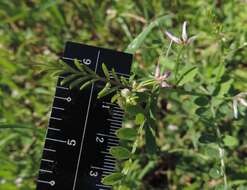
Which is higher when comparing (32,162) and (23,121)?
(23,121)

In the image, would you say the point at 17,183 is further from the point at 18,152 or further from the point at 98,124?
the point at 98,124

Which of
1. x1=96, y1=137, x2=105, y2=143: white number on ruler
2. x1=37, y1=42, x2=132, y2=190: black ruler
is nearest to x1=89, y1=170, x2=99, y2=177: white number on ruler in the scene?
x1=37, y1=42, x2=132, y2=190: black ruler

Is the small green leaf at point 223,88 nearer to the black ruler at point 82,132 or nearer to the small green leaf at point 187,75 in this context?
the small green leaf at point 187,75

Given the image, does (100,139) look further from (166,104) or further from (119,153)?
(166,104)

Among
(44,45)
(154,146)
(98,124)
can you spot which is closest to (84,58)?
(98,124)

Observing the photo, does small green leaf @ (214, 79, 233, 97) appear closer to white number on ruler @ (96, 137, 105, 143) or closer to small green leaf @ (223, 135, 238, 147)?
small green leaf @ (223, 135, 238, 147)

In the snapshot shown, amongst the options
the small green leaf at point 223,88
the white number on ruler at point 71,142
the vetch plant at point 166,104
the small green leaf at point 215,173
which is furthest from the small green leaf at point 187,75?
the white number on ruler at point 71,142
